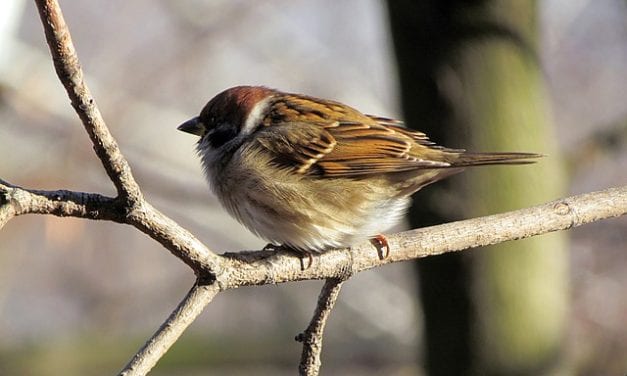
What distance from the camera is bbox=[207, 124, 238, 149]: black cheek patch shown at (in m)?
3.29

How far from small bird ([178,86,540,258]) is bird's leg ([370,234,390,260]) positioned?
13 cm

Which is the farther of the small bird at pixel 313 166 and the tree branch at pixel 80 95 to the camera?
the small bird at pixel 313 166

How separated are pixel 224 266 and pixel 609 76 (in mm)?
8332

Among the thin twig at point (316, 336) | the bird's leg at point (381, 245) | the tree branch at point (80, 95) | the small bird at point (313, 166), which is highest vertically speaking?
the small bird at point (313, 166)

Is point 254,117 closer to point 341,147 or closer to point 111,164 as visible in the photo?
point 341,147

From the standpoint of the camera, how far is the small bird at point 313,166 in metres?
2.96

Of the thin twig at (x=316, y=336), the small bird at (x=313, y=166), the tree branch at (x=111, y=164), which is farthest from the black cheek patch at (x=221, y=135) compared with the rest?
the tree branch at (x=111, y=164)

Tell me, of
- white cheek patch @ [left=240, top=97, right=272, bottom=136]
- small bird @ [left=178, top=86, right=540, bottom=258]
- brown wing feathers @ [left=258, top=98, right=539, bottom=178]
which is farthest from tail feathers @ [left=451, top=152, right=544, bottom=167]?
white cheek patch @ [left=240, top=97, right=272, bottom=136]

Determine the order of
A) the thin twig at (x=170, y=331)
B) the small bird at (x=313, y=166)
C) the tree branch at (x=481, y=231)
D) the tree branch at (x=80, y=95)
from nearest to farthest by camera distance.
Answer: the tree branch at (x=80, y=95) < the thin twig at (x=170, y=331) < the tree branch at (x=481, y=231) < the small bird at (x=313, y=166)

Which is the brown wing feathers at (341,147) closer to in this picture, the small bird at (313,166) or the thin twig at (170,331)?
the small bird at (313,166)

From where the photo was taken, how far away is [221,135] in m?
3.33

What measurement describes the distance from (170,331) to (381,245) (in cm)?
88

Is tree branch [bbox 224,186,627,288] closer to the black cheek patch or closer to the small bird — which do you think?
the small bird

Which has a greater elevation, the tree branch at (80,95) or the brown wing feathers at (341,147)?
the brown wing feathers at (341,147)
